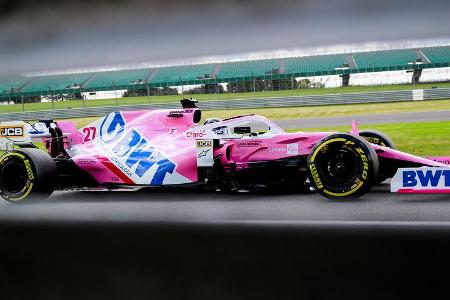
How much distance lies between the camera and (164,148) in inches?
147

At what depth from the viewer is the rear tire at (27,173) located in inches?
131

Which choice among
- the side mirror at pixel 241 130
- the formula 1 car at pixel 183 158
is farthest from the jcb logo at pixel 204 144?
Result: the side mirror at pixel 241 130

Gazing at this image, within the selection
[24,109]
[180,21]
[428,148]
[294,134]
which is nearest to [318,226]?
[180,21]

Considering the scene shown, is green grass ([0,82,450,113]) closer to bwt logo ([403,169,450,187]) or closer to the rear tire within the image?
bwt logo ([403,169,450,187])

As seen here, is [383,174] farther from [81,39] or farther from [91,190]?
[81,39]

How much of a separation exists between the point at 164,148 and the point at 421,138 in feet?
6.89

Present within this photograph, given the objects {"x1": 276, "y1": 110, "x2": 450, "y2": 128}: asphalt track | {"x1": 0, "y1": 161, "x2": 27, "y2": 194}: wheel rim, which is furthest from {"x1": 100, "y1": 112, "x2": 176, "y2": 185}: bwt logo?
{"x1": 276, "y1": 110, "x2": 450, "y2": 128}: asphalt track

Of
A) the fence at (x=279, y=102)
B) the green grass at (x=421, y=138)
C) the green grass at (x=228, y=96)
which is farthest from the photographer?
the green grass at (x=421, y=138)

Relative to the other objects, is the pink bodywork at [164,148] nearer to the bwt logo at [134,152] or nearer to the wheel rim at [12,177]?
the bwt logo at [134,152]

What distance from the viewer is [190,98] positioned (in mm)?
1906

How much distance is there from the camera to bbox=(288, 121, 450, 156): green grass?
4.23m

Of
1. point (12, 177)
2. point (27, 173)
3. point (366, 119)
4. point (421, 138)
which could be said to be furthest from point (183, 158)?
point (421, 138)

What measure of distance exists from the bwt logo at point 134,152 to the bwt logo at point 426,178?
148 centimetres

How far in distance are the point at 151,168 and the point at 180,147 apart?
0.78 ft
